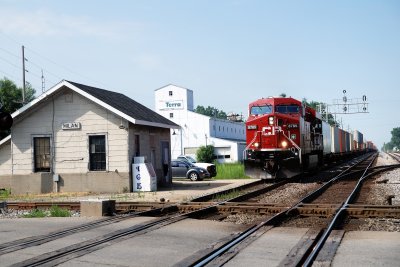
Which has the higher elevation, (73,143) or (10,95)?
(10,95)

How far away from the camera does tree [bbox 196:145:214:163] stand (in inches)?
2285

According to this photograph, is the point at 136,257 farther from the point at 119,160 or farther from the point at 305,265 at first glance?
the point at 119,160

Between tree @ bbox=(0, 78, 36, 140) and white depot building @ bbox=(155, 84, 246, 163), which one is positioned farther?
white depot building @ bbox=(155, 84, 246, 163)

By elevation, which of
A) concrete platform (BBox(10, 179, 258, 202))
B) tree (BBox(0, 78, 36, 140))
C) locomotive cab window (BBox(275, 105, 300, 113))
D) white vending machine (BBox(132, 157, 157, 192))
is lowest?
concrete platform (BBox(10, 179, 258, 202))

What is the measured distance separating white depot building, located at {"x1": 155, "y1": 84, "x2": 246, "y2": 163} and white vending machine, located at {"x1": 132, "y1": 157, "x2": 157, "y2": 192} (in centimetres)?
3849

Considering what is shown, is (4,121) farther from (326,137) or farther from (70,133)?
(326,137)

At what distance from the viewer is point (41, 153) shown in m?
21.5

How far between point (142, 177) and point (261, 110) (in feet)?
21.8

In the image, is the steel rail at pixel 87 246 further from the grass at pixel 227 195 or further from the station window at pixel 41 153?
the station window at pixel 41 153

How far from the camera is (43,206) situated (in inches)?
585

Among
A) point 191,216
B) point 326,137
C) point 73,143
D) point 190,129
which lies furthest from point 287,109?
point 190,129

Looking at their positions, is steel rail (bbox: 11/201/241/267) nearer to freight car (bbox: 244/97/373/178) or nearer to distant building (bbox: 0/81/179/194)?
distant building (bbox: 0/81/179/194)

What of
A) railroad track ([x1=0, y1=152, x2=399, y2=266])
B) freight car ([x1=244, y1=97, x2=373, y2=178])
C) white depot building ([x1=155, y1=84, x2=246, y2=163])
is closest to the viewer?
railroad track ([x1=0, y1=152, x2=399, y2=266])

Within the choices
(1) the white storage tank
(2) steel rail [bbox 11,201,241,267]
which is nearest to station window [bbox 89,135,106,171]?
(2) steel rail [bbox 11,201,241,267]
